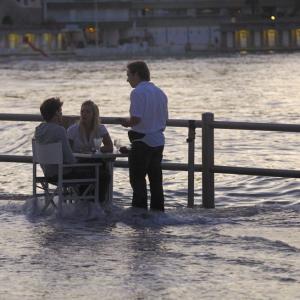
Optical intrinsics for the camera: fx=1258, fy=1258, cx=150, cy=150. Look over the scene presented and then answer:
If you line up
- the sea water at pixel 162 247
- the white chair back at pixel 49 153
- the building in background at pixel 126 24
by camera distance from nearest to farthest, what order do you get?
the sea water at pixel 162 247 → the white chair back at pixel 49 153 → the building in background at pixel 126 24

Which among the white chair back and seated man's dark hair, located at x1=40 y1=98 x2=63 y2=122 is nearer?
the white chair back

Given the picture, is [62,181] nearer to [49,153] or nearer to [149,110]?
[49,153]

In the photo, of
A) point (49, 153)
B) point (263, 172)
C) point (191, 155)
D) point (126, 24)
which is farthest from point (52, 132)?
point (126, 24)

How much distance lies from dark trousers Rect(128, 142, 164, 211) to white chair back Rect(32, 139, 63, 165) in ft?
1.94

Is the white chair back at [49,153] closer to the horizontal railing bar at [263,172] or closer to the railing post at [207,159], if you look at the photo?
the railing post at [207,159]

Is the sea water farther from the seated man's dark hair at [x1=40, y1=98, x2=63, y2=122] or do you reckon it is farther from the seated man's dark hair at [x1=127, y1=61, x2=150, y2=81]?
the seated man's dark hair at [x1=127, y1=61, x2=150, y2=81]

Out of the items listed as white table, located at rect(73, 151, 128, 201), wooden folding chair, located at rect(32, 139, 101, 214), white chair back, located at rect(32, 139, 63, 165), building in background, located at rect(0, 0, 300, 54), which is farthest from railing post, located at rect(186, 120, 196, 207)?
building in background, located at rect(0, 0, 300, 54)

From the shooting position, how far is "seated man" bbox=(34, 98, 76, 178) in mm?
10172

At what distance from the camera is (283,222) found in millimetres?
10438

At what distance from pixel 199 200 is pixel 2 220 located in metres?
3.92

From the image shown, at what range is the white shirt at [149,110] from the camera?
10000 millimetres

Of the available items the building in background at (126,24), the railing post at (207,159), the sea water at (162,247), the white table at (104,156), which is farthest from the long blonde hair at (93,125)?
the building in background at (126,24)

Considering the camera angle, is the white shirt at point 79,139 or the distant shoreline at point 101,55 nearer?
the white shirt at point 79,139

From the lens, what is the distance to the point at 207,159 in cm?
1159
